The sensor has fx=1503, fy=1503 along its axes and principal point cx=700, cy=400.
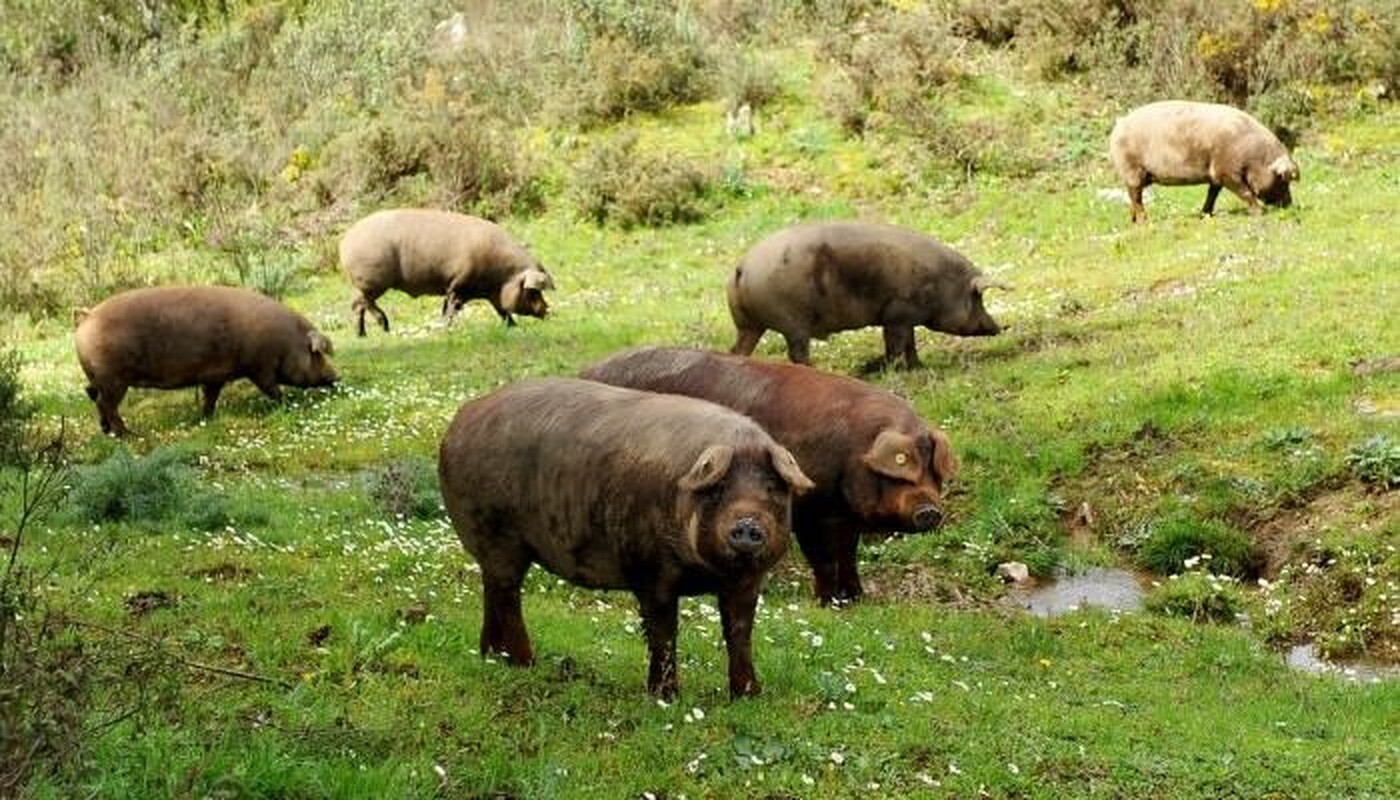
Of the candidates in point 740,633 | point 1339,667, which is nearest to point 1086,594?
point 1339,667

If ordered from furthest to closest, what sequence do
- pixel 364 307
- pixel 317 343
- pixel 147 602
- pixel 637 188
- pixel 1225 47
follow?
1. pixel 1225 47
2. pixel 637 188
3. pixel 364 307
4. pixel 317 343
5. pixel 147 602

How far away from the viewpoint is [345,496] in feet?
44.5

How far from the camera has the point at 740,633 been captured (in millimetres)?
8008

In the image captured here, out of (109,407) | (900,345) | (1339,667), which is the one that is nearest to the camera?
(1339,667)

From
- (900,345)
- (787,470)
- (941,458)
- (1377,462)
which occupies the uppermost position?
(787,470)

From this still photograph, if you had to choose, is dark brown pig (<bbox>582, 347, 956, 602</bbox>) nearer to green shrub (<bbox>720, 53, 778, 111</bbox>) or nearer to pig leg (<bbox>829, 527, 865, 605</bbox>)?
pig leg (<bbox>829, 527, 865, 605</bbox>)

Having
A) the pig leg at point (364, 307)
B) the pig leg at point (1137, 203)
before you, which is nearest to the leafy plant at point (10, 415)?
the pig leg at point (364, 307)

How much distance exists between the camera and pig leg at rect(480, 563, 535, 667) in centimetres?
855

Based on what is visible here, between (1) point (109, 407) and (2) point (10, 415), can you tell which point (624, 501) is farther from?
(1) point (109, 407)

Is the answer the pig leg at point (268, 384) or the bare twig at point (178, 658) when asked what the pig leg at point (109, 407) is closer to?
the pig leg at point (268, 384)

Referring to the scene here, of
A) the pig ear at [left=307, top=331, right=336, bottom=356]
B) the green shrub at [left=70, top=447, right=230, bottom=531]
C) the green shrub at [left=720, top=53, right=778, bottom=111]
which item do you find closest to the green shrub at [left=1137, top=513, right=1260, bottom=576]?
the green shrub at [left=70, top=447, right=230, bottom=531]

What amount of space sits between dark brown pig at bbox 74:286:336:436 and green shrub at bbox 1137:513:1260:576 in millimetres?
10440

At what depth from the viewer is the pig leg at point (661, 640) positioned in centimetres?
791

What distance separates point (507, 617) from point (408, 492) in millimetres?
4745
